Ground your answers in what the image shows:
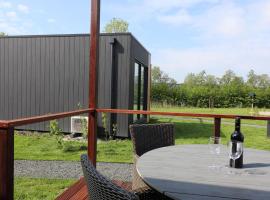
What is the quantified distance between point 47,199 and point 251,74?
41.6 metres

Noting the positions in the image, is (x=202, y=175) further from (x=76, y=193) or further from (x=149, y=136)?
(x=76, y=193)

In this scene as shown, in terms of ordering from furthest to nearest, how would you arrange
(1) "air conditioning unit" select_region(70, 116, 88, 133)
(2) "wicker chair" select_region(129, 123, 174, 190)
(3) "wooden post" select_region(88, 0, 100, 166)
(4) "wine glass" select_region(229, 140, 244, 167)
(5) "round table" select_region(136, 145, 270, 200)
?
(1) "air conditioning unit" select_region(70, 116, 88, 133)
(3) "wooden post" select_region(88, 0, 100, 166)
(2) "wicker chair" select_region(129, 123, 174, 190)
(4) "wine glass" select_region(229, 140, 244, 167)
(5) "round table" select_region(136, 145, 270, 200)

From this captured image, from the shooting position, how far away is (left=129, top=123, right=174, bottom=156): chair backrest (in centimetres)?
308

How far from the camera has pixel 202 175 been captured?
1768 mm

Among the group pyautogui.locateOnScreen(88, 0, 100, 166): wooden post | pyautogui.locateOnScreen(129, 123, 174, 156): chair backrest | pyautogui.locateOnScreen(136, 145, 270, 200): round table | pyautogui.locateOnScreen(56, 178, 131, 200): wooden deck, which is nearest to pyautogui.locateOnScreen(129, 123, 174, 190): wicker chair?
pyautogui.locateOnScreen(129, 123, 174, 156): chair backrest

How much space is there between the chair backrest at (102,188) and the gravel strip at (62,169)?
339cm

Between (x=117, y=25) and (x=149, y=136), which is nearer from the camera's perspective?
(x=149, y=136)

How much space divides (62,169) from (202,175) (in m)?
3.69

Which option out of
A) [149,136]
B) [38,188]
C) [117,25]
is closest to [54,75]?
[38,188]

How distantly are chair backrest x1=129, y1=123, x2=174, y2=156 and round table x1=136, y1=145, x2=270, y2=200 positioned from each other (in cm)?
73

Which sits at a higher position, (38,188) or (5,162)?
(5,162)

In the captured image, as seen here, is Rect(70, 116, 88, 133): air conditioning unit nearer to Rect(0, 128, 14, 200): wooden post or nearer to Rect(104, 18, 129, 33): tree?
Rect(0, 128, 14, 200): wooden post

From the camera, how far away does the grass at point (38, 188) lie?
3850 millimetres

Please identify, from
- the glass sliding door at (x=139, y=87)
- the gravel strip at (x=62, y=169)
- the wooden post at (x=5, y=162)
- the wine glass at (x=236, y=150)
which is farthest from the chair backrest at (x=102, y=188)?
the glass sliding door at (x=139, y=87)
